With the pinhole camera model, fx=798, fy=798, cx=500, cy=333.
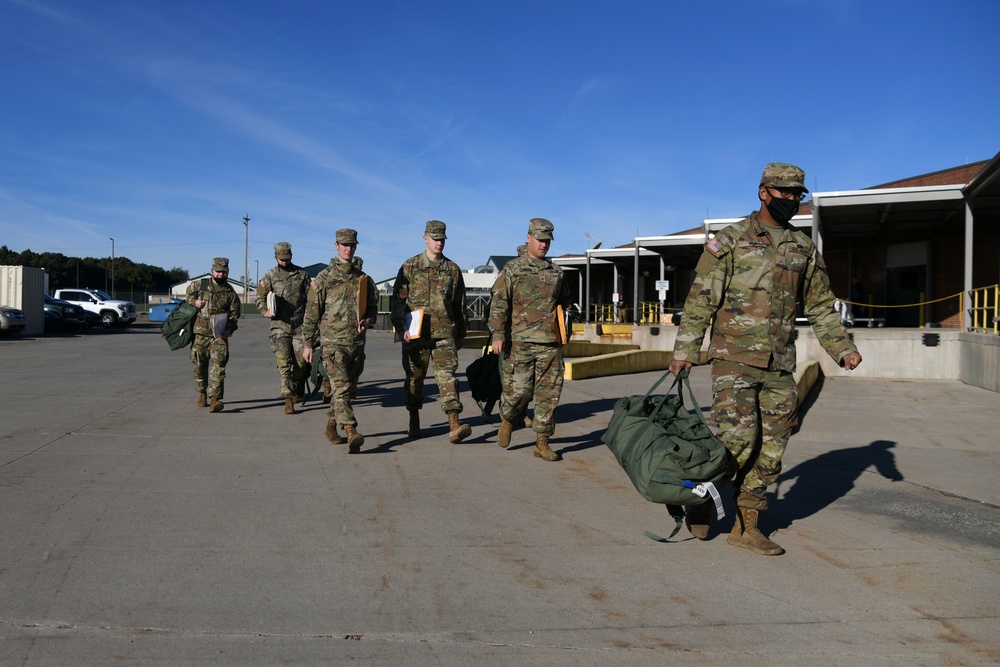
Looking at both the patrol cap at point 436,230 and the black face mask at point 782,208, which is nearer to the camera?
the black face mask at point 782,208

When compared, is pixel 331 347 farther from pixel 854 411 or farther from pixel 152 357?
pixel 152 357

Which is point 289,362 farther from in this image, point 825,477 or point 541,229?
point 825,477

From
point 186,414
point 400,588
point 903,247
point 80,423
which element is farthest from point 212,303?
point 903,247

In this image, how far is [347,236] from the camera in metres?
7.44

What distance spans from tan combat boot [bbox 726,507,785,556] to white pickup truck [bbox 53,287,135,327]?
39.5 meters

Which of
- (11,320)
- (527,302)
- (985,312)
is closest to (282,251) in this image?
(527,302)

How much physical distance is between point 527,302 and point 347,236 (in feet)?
6.13

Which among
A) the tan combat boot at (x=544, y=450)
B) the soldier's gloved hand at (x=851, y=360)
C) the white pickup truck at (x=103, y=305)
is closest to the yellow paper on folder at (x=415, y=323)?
the tan combat boot at (x=544, y=450)

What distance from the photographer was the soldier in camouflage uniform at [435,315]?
24.3ft

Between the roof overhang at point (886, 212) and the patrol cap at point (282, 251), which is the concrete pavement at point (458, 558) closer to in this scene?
the patrol cap at point (282, 251)

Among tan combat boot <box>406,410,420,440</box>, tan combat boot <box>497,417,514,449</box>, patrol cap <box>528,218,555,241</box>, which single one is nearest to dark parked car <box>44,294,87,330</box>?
tan combat boot <box>406,410,420,440</box>

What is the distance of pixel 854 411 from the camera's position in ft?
32.6

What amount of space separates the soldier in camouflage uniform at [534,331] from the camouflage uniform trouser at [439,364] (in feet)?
2.10

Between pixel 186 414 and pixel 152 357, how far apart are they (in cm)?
1037
